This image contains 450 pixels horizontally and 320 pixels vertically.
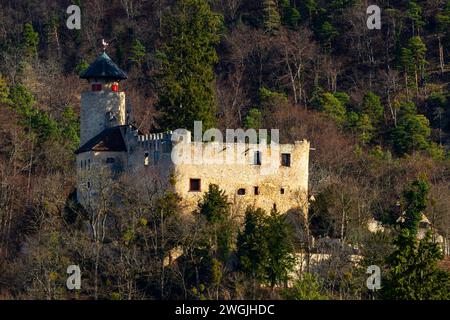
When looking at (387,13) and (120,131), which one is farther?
(387,13)

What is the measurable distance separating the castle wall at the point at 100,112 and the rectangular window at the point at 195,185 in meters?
7.40

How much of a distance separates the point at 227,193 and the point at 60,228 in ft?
25.6

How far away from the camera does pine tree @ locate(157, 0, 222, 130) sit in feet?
274

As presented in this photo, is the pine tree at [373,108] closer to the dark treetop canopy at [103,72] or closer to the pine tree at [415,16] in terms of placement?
the pine tree at [415,16]

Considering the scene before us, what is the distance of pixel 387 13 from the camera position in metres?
122

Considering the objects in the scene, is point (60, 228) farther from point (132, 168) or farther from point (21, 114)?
point (21, 114)

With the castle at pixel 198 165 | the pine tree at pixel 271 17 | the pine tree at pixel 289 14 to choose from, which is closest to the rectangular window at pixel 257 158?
the castle at pixel 198 165

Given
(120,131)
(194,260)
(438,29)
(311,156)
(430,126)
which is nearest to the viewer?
(194,260)

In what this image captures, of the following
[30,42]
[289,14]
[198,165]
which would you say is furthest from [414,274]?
[30,42]

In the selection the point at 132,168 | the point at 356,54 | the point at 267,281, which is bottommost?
the point at 267,281

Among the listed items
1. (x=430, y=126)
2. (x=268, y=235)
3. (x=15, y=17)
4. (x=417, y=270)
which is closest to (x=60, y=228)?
(x=268, y=235)

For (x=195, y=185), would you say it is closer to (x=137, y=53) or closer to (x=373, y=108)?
(x=373, y=108)

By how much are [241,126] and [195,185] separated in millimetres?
30003

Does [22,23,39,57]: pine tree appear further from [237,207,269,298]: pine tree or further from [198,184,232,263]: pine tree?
[237,207,269,298]: pine tree
